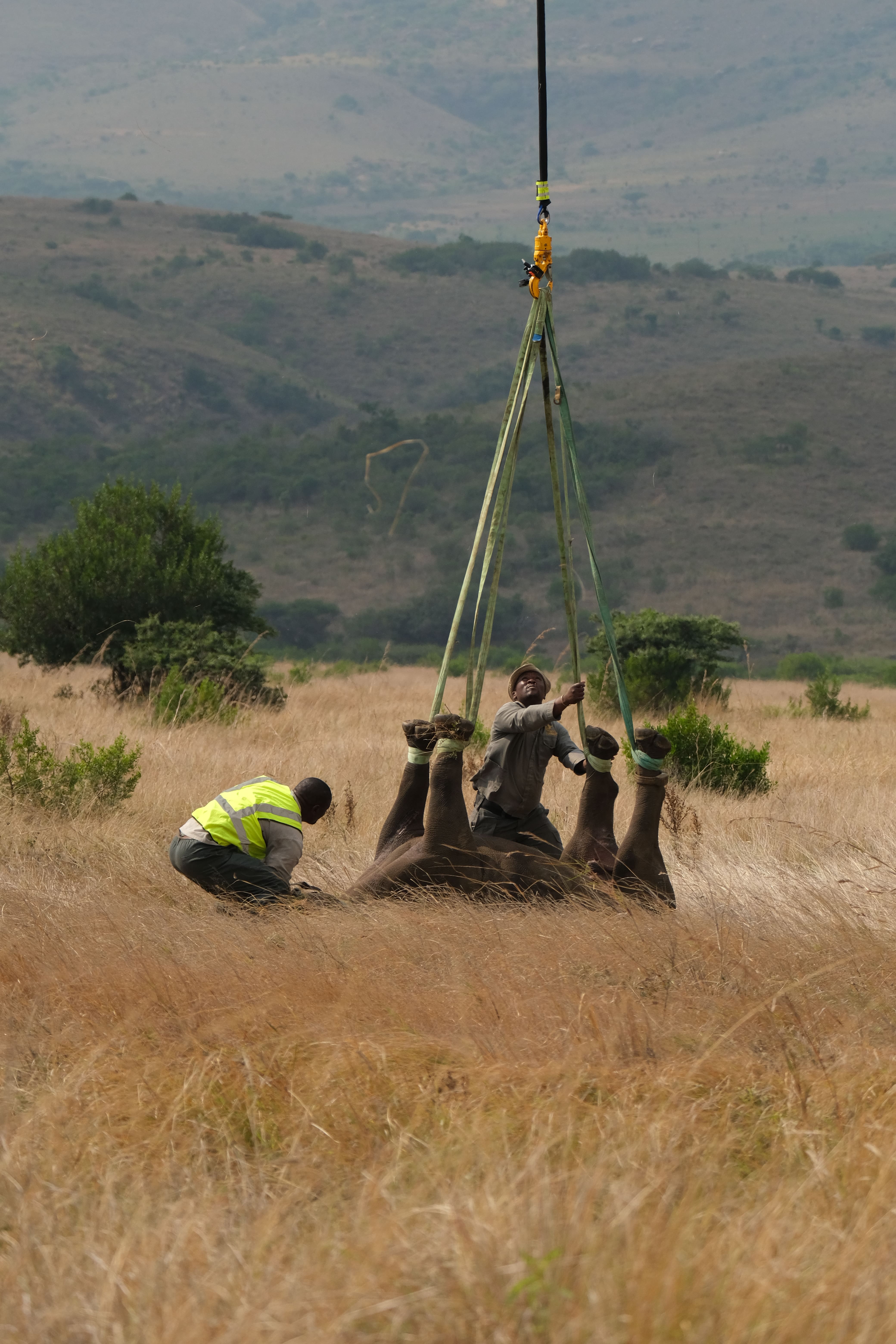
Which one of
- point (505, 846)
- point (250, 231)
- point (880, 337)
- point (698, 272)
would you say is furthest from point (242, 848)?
point (250, 231)

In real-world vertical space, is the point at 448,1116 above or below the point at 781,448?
A: below

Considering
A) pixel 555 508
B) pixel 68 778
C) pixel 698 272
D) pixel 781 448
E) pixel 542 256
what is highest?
pixel 698 272

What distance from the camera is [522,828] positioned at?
734cm

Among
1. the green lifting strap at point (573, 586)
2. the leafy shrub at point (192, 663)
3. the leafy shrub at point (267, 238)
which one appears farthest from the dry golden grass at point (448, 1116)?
the leafy shrub at point (267, 238)

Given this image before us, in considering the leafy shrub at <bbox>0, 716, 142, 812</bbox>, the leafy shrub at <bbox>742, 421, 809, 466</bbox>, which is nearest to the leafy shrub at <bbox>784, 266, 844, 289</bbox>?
Result: the leafy shrub at <bbox>742, 421, 809, 466</bbox>

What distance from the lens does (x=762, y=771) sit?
12414mm

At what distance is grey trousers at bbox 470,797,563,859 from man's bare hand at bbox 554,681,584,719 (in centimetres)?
88

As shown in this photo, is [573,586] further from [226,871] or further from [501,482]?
[226,871]

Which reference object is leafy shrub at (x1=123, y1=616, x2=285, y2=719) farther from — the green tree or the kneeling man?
the kneeling man

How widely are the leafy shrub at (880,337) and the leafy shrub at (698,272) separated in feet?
58.1

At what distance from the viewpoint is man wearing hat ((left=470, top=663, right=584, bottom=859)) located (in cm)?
707

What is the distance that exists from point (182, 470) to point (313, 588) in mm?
15324

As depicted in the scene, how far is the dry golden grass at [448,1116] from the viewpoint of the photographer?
324 cm

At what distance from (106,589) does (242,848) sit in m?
13.1
